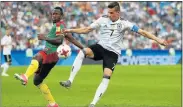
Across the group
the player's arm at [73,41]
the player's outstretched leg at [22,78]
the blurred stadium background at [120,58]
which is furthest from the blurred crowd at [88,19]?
the player's outstretched leg at [22,78]

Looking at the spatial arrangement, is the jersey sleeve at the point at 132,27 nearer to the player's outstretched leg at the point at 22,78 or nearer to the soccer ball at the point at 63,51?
the soccer ball at the point at 63,51

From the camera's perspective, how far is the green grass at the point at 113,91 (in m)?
15.6

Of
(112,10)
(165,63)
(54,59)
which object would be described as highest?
(112,10)

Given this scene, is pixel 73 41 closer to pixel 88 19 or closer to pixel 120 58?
pixel 120 58

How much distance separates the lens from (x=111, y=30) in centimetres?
1280

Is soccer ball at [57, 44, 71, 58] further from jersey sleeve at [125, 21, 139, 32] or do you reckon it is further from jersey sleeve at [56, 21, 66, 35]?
jersey sleeve at [125, 21, 139, 32]

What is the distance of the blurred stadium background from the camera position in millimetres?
17609

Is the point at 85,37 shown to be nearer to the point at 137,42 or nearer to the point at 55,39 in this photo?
the point at 137,42

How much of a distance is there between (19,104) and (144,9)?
83.6 ft

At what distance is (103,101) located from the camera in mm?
16219

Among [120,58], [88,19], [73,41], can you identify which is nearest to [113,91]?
[73,41]

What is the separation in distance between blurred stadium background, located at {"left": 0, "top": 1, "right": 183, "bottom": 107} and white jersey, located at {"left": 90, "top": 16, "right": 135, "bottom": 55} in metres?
Answer: 3.07

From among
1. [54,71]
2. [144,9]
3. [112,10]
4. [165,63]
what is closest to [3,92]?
[112,10]

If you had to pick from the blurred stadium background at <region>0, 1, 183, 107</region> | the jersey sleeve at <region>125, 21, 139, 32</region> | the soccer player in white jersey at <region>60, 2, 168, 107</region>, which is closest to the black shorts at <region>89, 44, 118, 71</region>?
the soccer player in white jersey at <region>60, 2, 168, 107</region>
